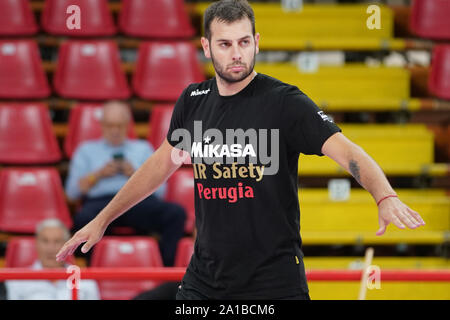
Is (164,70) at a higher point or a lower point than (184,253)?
higher

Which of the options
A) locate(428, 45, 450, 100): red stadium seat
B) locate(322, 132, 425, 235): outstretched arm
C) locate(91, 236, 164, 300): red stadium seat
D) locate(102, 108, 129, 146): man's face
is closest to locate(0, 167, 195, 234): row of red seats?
locate(102, 108, 129, 146): man's face

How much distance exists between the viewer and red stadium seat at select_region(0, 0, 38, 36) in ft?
18.0

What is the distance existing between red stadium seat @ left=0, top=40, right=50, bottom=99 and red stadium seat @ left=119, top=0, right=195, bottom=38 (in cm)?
69

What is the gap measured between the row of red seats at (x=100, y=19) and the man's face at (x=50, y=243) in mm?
1899

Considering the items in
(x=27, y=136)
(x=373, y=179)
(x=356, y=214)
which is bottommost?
(x=356, y=214)

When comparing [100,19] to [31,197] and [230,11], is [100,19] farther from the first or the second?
[230,11]

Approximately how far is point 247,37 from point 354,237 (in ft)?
8.81

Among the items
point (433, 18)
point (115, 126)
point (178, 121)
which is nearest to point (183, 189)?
point (115, 126)

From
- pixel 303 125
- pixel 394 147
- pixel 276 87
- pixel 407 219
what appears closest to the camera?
pixel 407 219

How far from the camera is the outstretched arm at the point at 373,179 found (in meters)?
1.90

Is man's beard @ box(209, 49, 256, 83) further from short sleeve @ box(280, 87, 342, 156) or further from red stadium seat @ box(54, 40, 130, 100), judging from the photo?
red stadium seat @ box(54, 40, 130, 100)

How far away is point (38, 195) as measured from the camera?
4.73 m

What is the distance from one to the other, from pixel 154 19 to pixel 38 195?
5.16 feet

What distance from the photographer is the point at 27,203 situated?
4762 mm
